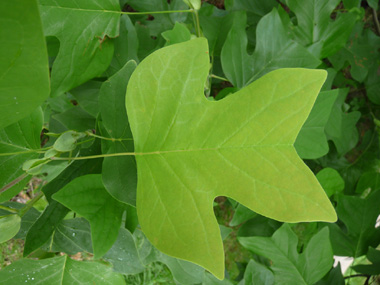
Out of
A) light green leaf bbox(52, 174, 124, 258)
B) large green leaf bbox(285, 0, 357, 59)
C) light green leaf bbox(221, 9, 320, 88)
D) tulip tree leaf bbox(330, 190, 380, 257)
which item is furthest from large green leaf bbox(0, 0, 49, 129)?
tulip tree leaf bbox(330, 190, 380, 257)

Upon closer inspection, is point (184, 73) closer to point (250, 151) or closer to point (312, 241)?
point (250, 151)

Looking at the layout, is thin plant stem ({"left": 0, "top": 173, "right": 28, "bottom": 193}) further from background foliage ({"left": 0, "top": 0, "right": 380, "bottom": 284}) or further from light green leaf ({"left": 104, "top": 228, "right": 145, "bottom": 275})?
light green leaf ({"left": 104, "top": 228, "right": 145, "bottom": 275})

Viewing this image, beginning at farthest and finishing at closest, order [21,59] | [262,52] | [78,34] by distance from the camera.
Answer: [262,52], [78,34], [21,59]

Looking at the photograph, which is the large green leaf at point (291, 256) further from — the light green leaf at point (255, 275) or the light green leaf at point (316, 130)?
the light green leaf at point (316, 130)

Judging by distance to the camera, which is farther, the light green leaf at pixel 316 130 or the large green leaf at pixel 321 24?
the large green leaf at pixel 321 24

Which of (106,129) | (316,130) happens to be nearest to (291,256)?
(316,130)

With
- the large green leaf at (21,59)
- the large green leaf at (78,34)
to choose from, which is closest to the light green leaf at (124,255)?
the large green leaf at (78,34)

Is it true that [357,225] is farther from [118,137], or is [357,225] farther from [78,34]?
[78,34]
